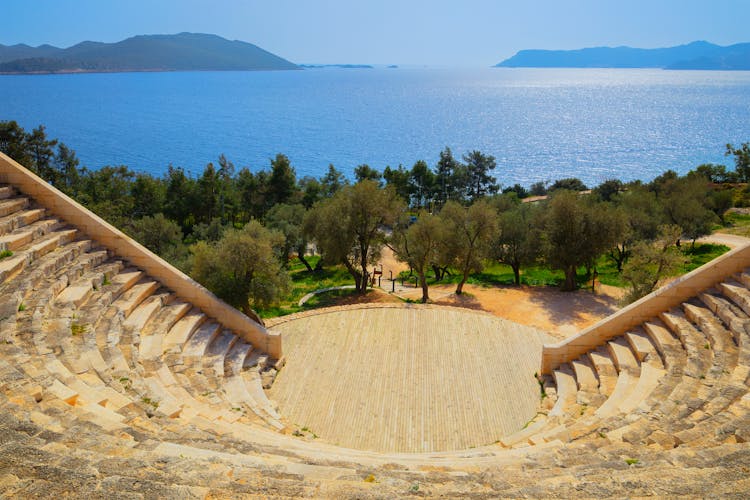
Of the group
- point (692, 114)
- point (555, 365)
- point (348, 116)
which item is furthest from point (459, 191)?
point (692, 114)

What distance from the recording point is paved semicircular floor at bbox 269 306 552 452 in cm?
1120

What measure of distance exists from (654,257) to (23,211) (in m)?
20.9

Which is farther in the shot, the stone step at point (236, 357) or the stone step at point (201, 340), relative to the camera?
the stone step at point (236, 357)

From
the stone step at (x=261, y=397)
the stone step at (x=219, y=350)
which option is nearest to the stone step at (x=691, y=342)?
the stone step at (x=261, y=397)

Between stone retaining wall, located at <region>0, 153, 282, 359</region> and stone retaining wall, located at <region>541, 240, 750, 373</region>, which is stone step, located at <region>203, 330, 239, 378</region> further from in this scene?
stone retaining wall, located at <region>541, 240, 750, 373</region>

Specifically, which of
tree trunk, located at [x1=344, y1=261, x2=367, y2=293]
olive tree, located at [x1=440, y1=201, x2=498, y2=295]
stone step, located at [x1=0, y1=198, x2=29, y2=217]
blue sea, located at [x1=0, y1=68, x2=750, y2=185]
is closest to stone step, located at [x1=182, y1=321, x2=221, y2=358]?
stone step, located at [x1=0, y1=198, x2=29, y2=217]

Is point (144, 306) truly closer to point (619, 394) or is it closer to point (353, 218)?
point (619, 394)

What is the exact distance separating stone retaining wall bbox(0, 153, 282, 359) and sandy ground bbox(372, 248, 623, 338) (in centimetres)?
1011

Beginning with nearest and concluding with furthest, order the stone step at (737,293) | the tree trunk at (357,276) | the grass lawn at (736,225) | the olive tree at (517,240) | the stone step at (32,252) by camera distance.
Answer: the stone step at (32,252)
the stone step at (737,293)
the tree trunk at (357,276)
the olive tree at (517,240)
the grass lawn at (736,225)

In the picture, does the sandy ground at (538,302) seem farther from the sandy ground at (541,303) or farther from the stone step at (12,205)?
the stone step at (12,205)

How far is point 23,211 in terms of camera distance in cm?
1317

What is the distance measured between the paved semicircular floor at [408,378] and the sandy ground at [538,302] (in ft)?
13.1

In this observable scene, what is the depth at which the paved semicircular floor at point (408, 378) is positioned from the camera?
11195mm

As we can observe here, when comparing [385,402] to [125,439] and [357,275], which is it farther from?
[357,275]
